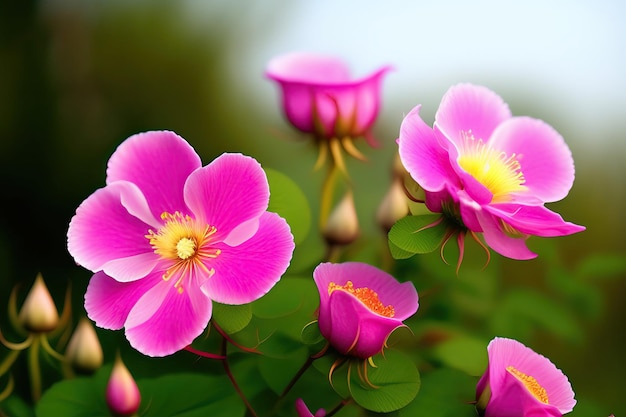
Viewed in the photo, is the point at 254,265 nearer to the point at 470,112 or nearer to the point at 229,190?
the point at 229,190

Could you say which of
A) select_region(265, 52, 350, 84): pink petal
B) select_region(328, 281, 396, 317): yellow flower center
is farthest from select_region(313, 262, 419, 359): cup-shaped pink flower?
select_region(265, 52, 350, 84): pink petal

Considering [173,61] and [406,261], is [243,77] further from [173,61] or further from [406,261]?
[406,261]

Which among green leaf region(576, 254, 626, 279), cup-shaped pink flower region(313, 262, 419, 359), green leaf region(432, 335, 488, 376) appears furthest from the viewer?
green leaf region(576, 254, 626, 279)

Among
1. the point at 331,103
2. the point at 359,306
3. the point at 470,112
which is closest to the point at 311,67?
the point at 331,103

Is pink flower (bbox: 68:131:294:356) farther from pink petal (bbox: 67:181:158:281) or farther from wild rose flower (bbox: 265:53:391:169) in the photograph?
wild rose flower (bbox: 265:53:391:169)

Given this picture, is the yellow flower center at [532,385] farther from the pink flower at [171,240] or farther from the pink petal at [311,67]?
the pink petal at [311,67]

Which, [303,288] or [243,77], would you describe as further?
[243,77]

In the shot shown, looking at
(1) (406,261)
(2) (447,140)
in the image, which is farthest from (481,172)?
(1) (406,261)
